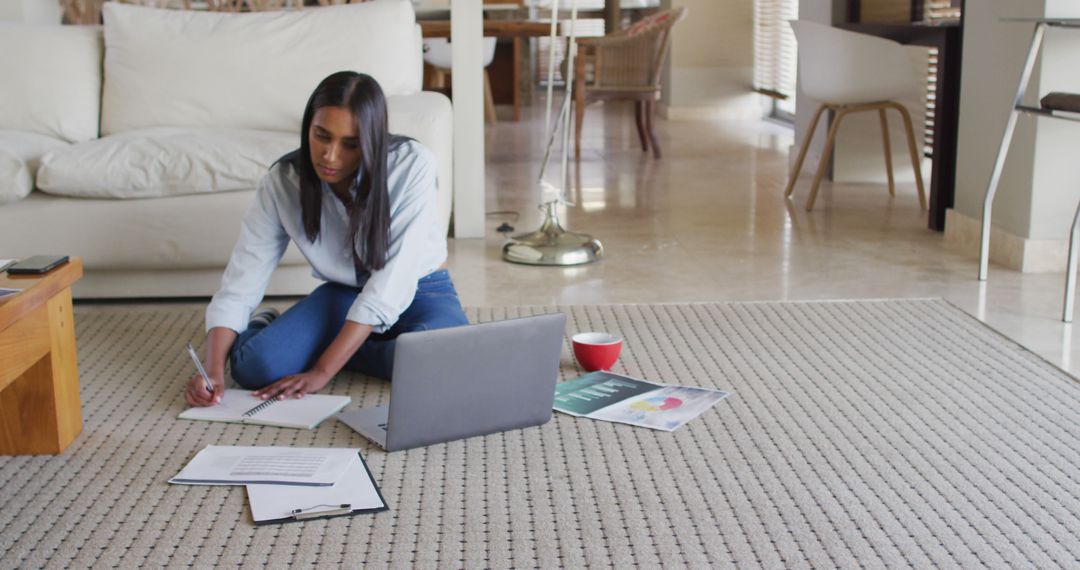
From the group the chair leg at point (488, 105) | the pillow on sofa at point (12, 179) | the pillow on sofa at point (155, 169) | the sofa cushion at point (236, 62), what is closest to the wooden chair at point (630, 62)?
the chair leg at point (488, 105)

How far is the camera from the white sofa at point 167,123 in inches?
119

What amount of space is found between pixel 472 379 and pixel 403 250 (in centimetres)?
39

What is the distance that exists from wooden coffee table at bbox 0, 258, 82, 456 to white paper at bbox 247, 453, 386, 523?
444 millimetres

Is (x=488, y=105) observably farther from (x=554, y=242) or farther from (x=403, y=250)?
(x=403, y=250)

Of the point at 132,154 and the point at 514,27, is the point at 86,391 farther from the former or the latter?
the point at 514,27

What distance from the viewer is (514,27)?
4891 millimetres

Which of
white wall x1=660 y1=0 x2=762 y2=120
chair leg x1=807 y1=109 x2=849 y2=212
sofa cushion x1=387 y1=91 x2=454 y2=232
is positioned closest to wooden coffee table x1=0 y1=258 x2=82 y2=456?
sofa cushion x1=387 y1=91 x2=454 y2=232

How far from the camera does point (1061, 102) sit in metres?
2.96

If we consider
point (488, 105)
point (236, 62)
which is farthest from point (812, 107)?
point (236, 62)

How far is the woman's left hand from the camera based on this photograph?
2271 mm

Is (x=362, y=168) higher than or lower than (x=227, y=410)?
higher

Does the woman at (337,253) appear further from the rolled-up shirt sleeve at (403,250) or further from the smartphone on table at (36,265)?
the smartphone on table at (36,265)

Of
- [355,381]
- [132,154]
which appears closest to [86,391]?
[355,381]

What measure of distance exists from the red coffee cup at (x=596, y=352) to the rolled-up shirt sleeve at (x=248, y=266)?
2.27 ft
